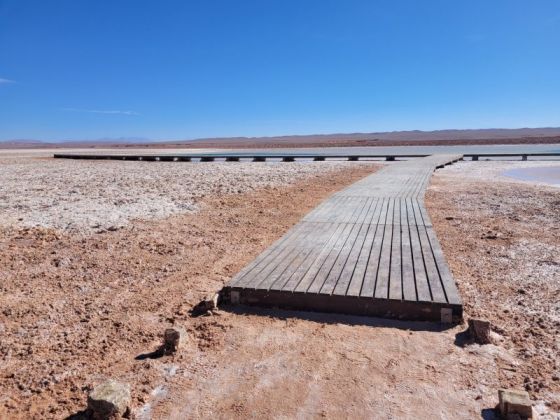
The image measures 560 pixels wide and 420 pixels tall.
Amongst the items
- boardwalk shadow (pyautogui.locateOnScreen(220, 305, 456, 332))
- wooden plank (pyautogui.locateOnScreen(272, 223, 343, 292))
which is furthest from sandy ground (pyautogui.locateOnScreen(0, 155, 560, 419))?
wooden plank (pyautogui.locateOnScreen(272, 223, 343, 292))

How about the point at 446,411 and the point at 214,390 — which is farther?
the point at 214,390

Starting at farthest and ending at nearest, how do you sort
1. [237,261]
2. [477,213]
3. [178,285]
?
[477,213] < [237,261] < [178,285]

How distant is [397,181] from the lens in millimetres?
12797

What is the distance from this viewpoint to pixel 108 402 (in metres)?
2.39

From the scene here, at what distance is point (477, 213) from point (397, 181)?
4.14m

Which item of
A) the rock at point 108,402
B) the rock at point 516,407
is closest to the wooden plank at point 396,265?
the rock at point 516,407

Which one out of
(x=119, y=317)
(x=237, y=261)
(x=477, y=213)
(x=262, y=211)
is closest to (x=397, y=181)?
(x=477, y=213)

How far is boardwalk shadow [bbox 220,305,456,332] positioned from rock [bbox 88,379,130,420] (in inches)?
57.6

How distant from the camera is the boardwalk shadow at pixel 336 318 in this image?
11.4 feet

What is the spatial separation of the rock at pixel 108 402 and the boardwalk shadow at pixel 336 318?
146 cm

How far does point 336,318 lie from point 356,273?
0.68 m

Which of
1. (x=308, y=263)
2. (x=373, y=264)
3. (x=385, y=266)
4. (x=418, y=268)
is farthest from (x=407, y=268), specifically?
(x=308, y=263)

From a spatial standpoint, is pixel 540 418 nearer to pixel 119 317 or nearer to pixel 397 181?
pixel 119 317

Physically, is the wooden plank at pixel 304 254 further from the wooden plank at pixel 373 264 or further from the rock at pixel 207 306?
the wooden plank at pixel 373 264
